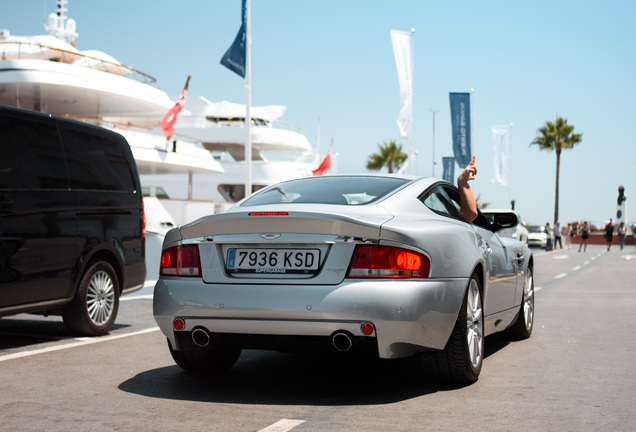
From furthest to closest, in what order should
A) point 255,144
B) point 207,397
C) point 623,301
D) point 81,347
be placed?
point 255,144 → point 623,301 → point 81,347 → point 207,397

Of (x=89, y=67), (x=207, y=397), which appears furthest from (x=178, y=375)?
(x=89, y=67)

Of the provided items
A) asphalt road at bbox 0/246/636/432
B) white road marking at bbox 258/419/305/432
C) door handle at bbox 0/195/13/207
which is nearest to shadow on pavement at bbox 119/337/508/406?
asphalt road at bbox 0/246/636/432

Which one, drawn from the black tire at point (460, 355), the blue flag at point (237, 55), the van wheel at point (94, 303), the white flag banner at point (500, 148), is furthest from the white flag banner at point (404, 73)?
the black tire at point (460, 355)

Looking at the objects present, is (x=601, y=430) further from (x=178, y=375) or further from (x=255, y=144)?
(x=255, y=144)

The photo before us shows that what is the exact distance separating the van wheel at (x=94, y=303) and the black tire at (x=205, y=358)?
2.37 metres

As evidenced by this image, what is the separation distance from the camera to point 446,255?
5.32 m

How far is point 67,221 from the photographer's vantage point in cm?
766

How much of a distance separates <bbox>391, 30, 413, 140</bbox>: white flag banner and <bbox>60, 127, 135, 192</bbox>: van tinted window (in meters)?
24.7

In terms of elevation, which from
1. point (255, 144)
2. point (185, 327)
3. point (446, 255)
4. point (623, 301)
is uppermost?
point (255, 144)

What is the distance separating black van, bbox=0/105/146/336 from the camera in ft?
23.1

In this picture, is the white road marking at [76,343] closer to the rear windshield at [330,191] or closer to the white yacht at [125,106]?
the rear windshield at [330,191]

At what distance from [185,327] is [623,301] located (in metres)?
9.29

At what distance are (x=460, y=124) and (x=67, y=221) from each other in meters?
31.7

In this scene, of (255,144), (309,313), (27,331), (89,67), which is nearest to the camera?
(309,313)
